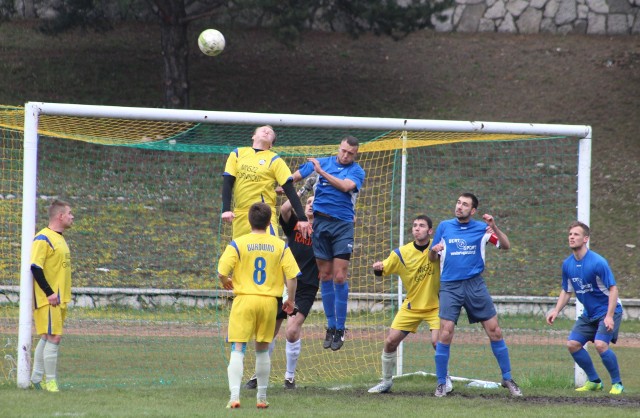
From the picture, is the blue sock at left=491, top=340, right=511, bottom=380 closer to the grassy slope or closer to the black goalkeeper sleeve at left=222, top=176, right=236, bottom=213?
the black goalkeeper sleeve at left=222, top=176, right=236, bottom=213

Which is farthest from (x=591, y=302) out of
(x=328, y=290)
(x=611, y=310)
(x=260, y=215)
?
(x=260, y=215)

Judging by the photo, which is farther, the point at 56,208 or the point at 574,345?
the point at 574,345

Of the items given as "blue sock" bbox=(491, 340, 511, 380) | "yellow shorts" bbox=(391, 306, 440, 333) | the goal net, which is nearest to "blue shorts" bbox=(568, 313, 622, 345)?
"blue sock" bbox=(491, 340, 511, 380)

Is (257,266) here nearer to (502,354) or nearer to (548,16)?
(502,354)

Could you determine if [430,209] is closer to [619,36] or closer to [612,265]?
[612,265]

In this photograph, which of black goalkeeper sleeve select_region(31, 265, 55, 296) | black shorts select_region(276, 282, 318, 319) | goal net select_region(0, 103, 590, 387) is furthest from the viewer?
goal net select_region(0, 103, 590, 387)

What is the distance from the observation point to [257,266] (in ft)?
24.5

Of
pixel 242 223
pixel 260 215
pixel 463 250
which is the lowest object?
pixel 463 250

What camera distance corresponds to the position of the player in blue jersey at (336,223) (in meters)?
9.25

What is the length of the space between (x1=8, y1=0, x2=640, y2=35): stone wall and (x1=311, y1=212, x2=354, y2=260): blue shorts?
790 inches

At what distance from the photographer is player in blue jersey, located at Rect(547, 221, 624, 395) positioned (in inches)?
347

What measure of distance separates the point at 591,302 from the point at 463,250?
150 centimetres

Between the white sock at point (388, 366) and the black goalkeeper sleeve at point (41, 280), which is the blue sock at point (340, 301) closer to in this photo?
the white sock at point (388, 366)

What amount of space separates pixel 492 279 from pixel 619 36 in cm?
1429
